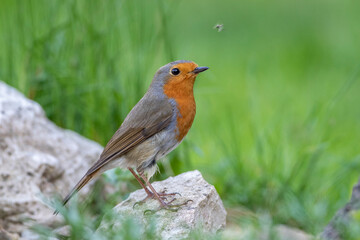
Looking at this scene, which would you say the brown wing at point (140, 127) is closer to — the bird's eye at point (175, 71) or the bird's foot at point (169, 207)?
the bird's eye at point (175, 71)

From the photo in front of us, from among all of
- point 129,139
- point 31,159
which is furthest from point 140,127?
point 31,159

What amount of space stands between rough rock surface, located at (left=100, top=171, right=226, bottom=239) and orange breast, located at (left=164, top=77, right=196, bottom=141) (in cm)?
30

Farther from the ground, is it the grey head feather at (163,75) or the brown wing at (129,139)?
the grey head feather at (163,75)

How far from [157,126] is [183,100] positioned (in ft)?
0.75

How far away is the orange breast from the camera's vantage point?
13.0 feet

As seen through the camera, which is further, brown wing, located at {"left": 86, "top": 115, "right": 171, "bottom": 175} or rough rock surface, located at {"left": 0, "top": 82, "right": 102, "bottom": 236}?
rough rock surface, located at {"left": 0, "top": 82, "right": 102, "bottom": 236}

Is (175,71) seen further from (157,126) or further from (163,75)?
(157,126)

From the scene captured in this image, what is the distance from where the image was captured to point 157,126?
3982mm

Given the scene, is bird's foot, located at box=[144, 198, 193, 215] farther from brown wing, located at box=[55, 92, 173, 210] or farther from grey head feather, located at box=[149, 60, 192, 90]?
grey head feather, located at box=[149, 60, 192, 90]

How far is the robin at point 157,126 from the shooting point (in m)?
3.96

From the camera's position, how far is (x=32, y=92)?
535cm

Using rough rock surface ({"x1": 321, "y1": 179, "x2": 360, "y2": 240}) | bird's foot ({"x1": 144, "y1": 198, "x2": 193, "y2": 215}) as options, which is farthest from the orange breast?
rough rock surface ({"x1": 321, "y1": 179, "x2": 360, "y2": 240})

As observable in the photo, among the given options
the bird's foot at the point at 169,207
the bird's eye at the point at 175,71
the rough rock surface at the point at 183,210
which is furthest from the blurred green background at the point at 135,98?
the bird's eye at the point at 175,71

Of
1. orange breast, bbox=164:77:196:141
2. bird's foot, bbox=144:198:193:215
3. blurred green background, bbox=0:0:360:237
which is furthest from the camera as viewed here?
blurred green background, bbox=0:0:360:237
